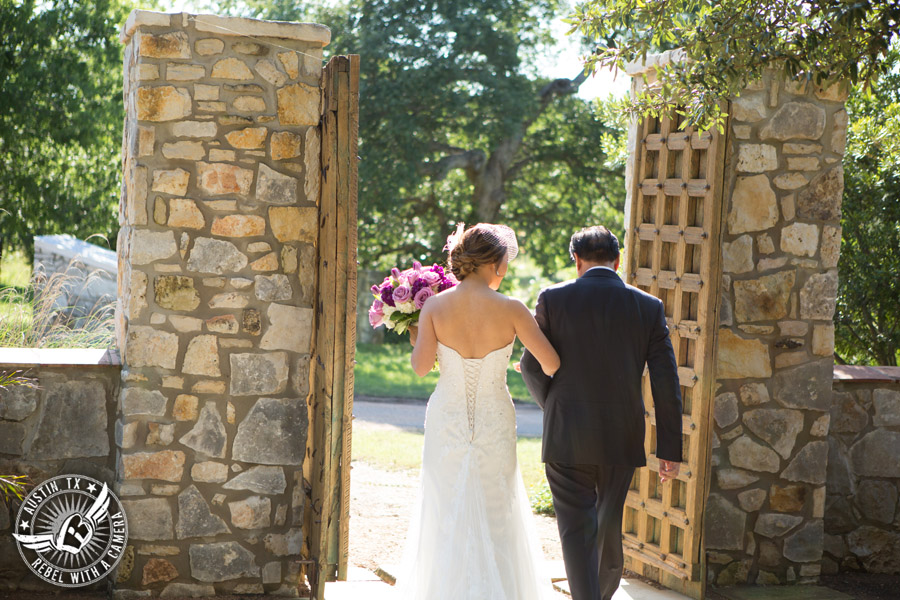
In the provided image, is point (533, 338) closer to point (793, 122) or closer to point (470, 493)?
point (470, 493)

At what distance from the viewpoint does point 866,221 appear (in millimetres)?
7516

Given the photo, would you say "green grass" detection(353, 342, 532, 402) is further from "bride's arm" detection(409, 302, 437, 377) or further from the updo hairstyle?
the updo hairstyle

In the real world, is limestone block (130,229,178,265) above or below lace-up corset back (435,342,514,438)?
above

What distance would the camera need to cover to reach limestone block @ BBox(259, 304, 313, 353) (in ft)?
16.3

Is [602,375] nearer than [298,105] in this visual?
Yes

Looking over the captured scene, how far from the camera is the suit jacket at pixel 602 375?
4.02m

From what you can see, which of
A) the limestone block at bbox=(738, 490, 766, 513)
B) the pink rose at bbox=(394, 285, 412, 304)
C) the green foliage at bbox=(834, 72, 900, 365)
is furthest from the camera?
the green foliage at bbox=(834, 72, 900, 365)

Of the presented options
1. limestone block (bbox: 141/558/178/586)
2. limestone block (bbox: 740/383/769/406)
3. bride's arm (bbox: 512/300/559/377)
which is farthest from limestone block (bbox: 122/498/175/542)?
limestone block (bbox: 740/383/769/406)

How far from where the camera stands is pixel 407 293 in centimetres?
434

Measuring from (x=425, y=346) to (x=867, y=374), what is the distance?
322cm

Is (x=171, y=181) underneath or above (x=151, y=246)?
above

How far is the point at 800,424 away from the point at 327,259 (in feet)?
9.66

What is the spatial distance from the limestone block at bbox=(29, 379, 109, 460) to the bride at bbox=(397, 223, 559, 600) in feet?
6.34

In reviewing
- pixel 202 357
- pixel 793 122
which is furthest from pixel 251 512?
pixel 793 122
